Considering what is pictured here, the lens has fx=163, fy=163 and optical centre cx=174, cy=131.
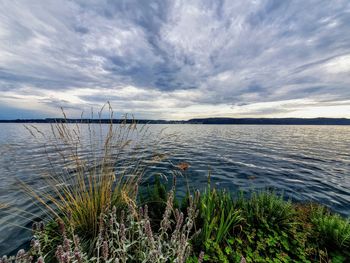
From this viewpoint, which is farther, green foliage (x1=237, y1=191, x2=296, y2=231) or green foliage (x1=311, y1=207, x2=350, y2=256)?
green foliage (x1=237, y1=191, x2=296, y2=231)

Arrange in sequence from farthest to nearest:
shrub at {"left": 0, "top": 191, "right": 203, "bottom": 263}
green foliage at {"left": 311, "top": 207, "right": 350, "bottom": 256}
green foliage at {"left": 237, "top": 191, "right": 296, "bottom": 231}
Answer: green foliage at {"left": 237, "top": 191, "right": 296, "bottom": 231} < green foliage at {"left": 311, "top": 207, "right": 350, "bottom": 256} < shrub at {"left": 0, "top": 191, "right": 203, "bottom": 263}

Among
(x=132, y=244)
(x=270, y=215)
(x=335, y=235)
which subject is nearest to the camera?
(x=132, y=244)

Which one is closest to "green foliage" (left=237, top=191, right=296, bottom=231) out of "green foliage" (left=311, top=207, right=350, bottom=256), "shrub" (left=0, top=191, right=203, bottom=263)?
"green foliage" (left=311, top=207, right=350, bottom=256)

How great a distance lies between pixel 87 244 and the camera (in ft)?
10.3

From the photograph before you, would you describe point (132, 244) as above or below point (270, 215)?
above

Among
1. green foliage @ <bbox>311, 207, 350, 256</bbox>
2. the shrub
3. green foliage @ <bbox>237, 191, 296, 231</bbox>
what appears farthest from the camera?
green foliage @ <bbox>237, 191, 296, 231</bbox>

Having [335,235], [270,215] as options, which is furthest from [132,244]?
[335,235]

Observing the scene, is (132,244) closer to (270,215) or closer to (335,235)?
(270,215)

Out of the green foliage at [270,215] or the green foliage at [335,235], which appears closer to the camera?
the green foliage at [335,235]

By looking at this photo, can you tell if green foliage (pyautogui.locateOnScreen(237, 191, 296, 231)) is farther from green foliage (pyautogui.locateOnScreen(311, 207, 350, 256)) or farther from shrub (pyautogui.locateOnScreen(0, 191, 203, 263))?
shrub (pyautogui.locateOnScreen(0, 191, 203, 263))

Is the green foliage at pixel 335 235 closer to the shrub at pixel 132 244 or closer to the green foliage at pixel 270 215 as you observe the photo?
the green foliage at pixel 270 215

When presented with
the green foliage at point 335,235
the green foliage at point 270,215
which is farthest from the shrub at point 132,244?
the green foliage at point 335,235

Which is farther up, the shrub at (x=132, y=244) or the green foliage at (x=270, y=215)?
the shrub at (x=132, y=244)

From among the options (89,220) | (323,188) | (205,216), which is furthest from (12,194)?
(323,188)
